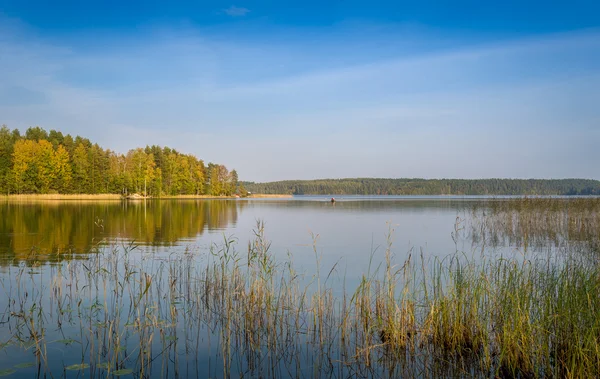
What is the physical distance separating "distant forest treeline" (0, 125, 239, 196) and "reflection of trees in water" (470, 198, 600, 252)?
252 feet

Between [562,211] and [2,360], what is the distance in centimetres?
2944

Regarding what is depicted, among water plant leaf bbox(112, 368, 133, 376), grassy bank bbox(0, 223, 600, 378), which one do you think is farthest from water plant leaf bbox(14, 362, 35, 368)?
water plant leaf bbox(112, 368, 133, 376)

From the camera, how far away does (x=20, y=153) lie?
7519cm

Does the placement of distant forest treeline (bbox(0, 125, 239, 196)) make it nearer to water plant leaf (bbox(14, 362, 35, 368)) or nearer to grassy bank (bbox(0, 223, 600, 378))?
grassy bank (bbox(0, 223, 600, 378))

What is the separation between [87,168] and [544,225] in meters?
83.1

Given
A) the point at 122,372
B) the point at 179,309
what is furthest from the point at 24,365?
the point at 179,309

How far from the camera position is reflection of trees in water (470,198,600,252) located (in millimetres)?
21547

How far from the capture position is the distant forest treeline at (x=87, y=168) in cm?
7569

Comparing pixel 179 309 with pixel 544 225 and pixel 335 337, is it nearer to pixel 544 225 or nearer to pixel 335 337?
pixel 335 337

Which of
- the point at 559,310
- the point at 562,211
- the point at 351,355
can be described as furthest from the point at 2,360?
the point at 562,211

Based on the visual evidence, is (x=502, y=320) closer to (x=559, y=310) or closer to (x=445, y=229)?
(x=559, y=310)

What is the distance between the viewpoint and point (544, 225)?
25703mm

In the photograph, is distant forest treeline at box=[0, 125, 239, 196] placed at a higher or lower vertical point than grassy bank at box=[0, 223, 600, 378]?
higher

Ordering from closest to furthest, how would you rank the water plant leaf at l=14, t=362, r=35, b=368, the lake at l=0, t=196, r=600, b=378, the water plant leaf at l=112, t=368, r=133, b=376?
the water plant leaf at l=112, t=368, r=133, b=376 < the water plant leaf at l=14, t=362, r=35, b=368 < the lake at l=0, t=196, r=600, b=378
